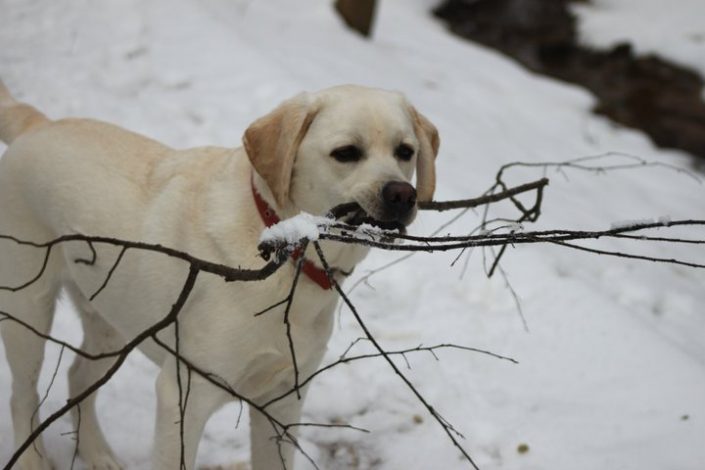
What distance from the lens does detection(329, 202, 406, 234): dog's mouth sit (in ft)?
7.23

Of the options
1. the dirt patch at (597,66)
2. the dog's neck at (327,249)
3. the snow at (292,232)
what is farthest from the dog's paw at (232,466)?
the dirt patch at (597,66)

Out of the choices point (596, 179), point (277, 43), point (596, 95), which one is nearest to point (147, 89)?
point (277, 43)

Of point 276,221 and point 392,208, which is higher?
point 392,208

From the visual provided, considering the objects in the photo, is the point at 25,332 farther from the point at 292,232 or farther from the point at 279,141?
the point at 292,232

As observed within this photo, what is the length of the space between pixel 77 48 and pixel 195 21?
1.03 m

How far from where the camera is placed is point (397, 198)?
2.19m

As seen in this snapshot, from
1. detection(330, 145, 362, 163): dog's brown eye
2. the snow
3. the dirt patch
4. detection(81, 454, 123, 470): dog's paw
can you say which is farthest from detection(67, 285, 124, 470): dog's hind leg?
the dirt patch

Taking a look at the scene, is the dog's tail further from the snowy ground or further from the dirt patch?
the dirt patch

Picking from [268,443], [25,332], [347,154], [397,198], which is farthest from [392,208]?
[25,332]

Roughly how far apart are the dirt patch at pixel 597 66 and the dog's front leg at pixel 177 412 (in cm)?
660

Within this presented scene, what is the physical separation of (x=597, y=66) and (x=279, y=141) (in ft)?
26.0

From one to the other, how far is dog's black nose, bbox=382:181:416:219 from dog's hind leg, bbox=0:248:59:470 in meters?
1.34

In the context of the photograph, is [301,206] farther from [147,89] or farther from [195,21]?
[195,21]

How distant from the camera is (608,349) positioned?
12.6ft
